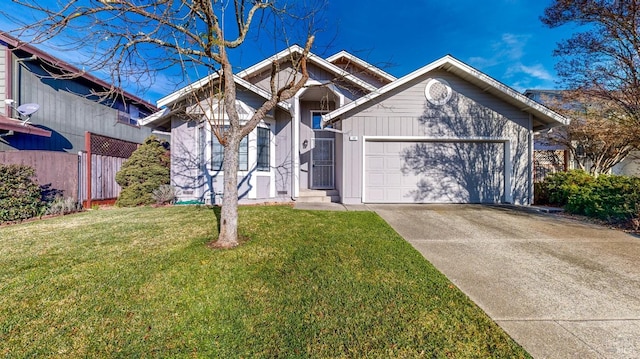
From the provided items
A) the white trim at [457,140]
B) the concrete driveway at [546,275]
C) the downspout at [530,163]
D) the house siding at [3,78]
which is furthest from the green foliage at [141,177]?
the downspout at [530,163]

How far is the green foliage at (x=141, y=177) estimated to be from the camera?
353 inches

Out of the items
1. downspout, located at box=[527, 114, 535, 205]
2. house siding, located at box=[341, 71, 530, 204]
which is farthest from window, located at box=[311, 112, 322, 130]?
downspout, located at box=[527, 114, 535, 205]

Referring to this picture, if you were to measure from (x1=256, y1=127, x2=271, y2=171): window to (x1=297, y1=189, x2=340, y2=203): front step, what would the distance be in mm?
1579

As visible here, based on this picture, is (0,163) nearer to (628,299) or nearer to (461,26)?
(628,299)

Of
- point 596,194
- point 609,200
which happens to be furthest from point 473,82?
point 609,200

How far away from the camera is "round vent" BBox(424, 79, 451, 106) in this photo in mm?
8617

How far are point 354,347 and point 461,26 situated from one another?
15.1m

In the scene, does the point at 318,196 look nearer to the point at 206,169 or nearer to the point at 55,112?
the point at 206,169

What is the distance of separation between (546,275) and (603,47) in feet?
24.0

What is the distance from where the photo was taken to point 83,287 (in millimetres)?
3059

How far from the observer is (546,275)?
3.57 m

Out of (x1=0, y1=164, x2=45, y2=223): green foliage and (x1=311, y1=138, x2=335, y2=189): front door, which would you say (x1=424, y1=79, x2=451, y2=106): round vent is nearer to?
(x1=311, y1=138, x2=335, y2=189): front door

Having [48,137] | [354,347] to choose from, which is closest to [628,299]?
[354,347]

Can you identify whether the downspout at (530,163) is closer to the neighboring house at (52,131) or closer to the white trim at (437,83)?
the white trim at (437,83)
